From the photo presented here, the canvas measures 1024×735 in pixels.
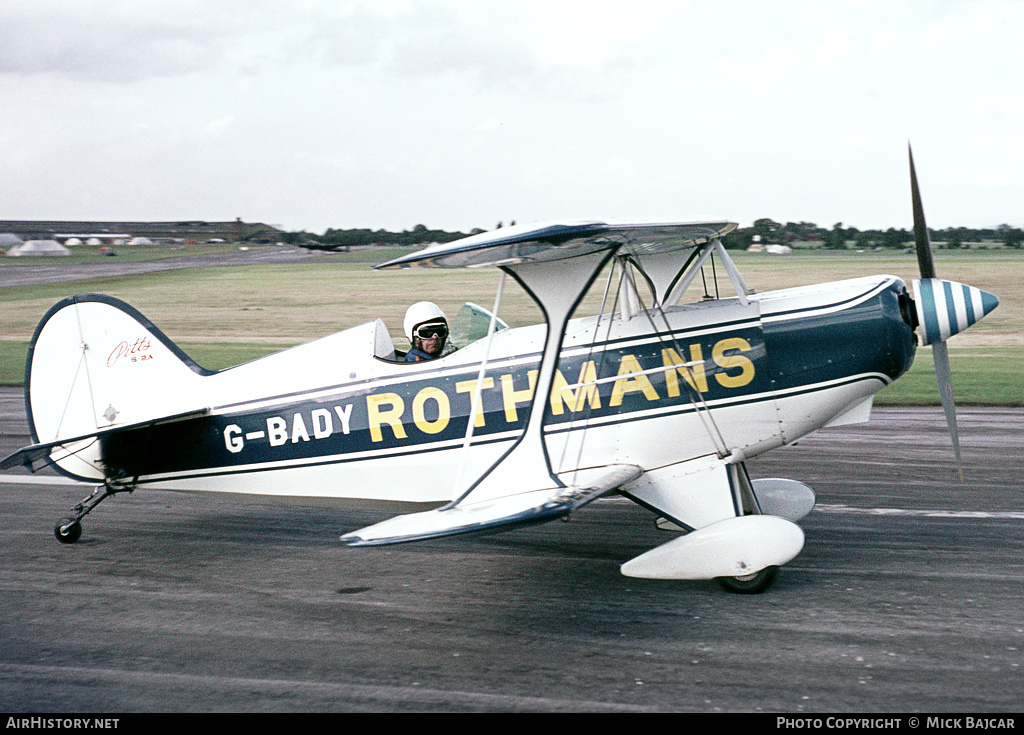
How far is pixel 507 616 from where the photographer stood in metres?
5.43

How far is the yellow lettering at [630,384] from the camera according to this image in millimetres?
5977

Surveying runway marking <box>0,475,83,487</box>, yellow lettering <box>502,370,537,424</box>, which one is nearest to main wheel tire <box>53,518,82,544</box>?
runway marking <box>0,475,83,487</box>

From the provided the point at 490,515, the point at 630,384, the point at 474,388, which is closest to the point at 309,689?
the point at 490,515

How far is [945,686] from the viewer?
169 inches

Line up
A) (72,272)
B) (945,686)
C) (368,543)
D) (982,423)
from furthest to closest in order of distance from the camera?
(72,272), (982,423), (368,543), (945,686)

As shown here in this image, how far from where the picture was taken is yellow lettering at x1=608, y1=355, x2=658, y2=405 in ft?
19.6

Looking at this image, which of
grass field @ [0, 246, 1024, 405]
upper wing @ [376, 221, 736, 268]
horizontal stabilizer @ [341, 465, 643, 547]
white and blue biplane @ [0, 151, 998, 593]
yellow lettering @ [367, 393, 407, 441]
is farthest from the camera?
grass field @ [0, 246, 1024, 405]

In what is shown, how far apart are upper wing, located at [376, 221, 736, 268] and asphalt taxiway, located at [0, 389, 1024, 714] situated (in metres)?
2.14

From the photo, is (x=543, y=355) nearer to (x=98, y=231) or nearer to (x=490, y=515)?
(x=490, y=515)

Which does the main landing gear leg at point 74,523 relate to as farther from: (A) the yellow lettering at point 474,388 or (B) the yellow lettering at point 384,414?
(A) the yellow lettering at point 474,388

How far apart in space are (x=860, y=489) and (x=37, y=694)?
674 cm

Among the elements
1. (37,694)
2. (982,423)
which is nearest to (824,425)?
(37,694)

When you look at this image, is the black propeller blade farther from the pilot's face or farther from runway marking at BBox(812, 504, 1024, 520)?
the pilot's face

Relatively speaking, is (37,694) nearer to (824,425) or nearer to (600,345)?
(600,345)
